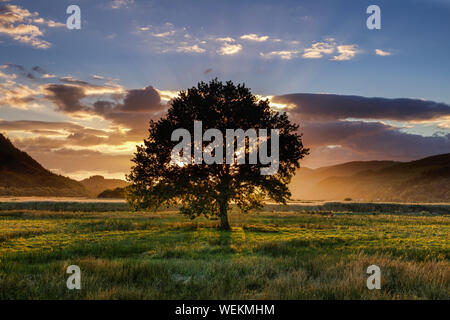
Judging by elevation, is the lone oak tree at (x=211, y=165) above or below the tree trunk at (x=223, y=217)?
above

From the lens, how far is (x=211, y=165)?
32219 millimetres

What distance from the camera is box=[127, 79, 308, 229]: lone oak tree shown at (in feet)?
104

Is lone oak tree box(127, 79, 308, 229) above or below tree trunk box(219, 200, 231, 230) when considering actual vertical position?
above

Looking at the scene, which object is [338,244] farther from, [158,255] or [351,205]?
[351,205]

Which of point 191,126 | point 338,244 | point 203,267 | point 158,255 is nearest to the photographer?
point 203,267

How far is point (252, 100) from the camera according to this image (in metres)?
33.1

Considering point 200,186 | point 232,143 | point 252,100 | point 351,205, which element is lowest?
point 351,205

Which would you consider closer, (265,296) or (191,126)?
(265,296)

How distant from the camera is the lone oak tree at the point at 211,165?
31.7 metres

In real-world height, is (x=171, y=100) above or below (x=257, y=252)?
above

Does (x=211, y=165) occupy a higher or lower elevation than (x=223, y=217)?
higher
